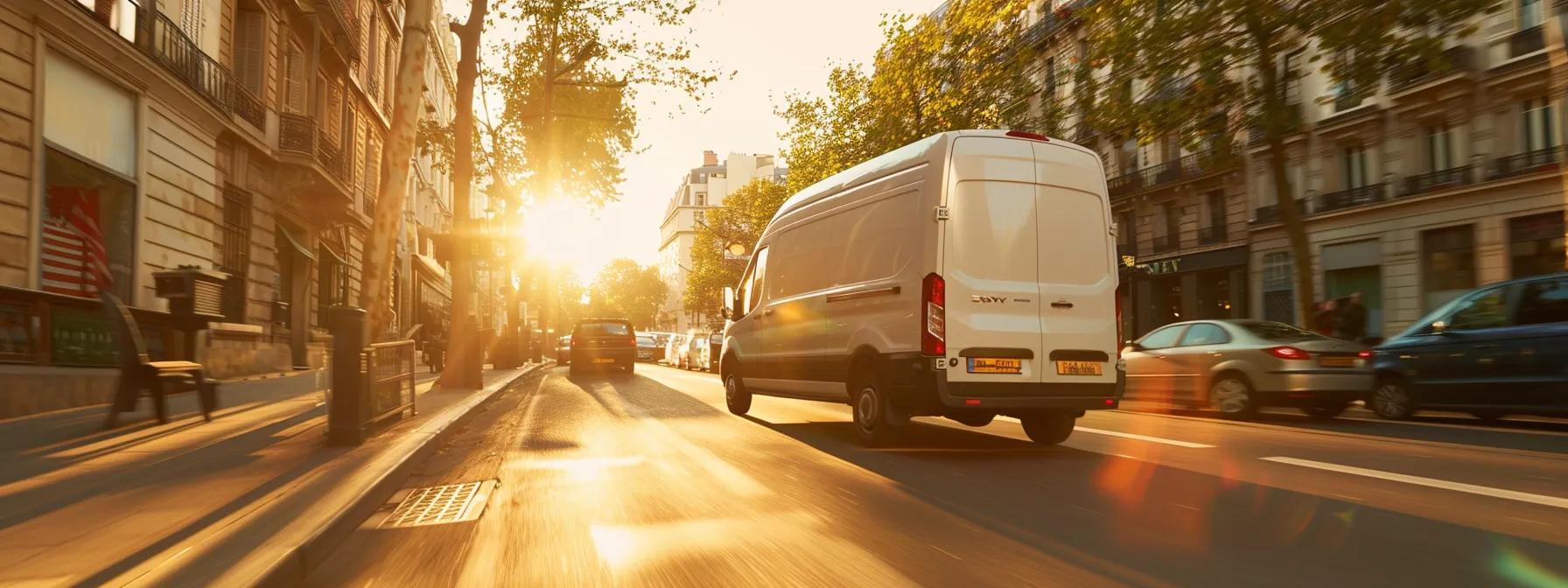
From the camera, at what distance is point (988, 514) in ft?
16.2

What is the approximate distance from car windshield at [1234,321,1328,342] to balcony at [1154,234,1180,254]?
77.9 ft

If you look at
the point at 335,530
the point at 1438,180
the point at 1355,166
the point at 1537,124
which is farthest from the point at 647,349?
the point at 335,530

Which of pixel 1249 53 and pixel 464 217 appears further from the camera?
pixel 464 217

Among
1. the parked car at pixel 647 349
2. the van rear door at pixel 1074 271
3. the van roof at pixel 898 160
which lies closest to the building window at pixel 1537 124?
the van roof at pixel 898 160

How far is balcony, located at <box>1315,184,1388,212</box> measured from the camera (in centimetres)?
2650

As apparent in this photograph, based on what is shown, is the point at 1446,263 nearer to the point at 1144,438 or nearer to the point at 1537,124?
A: the point at 1537,124

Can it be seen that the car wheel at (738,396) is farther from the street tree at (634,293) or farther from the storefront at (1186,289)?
the street tree at (634,293)

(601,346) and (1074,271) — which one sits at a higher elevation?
(1074,271)

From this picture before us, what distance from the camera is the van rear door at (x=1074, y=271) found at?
757 centimetres

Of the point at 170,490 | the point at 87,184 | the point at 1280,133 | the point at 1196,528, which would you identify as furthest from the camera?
the point at 1280,133

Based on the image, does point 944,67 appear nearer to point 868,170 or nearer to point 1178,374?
point 1178,374

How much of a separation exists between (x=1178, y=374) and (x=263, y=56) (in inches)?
682

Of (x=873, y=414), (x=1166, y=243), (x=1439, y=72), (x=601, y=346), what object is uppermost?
(x=1439, y=72)

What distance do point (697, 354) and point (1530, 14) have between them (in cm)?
2483
